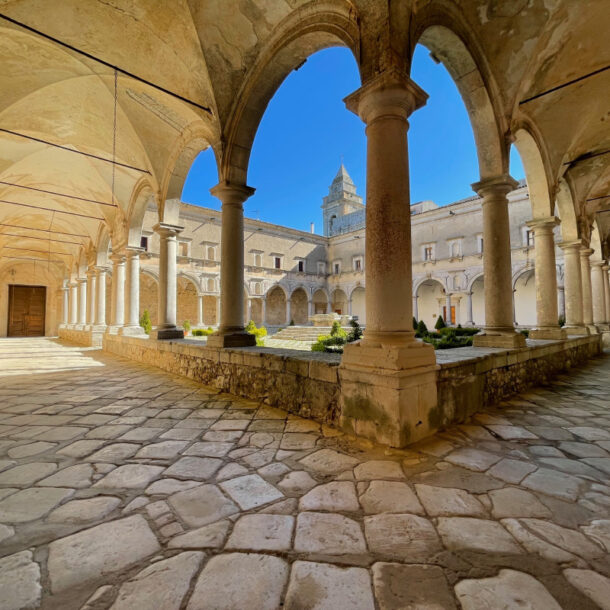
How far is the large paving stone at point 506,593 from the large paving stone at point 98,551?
129 centimetres

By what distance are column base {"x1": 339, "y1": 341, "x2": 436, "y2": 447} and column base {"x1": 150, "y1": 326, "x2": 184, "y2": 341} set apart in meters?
4.98

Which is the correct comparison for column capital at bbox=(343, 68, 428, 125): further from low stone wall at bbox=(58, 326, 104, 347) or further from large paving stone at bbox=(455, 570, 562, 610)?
low stone wall at bbox=(58, 326, 104, 347)

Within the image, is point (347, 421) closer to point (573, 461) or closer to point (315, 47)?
point (573, 461)

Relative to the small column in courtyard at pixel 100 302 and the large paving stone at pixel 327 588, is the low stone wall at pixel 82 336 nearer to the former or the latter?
the small column in courtyard at pixel 100 302

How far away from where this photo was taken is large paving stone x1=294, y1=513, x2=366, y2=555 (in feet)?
4.87

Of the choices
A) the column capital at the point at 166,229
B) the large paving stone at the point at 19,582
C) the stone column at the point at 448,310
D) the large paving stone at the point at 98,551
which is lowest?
the large paving stone at the point at 98,551

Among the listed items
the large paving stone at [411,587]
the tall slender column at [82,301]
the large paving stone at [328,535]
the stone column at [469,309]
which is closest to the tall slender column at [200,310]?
the tall slender column at [82,301]

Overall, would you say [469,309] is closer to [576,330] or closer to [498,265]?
[576,330]

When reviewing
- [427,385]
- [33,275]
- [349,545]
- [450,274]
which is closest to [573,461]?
[427,385]

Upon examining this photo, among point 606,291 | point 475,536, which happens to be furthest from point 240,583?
point 606,291

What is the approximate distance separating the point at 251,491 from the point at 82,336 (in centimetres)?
1500

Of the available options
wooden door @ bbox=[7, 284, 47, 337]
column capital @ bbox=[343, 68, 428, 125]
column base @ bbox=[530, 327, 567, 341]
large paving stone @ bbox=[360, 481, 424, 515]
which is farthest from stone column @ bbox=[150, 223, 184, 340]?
wooden door @ bbox=[7, 284, 47, 337]

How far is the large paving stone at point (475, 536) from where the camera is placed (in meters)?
1.48

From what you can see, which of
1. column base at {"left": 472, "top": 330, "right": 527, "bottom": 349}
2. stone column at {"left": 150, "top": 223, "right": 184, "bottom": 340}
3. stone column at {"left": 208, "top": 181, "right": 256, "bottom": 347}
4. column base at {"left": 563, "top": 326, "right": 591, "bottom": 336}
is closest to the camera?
column base at {"left": 472, "top": 330, "right": 527, "bottom": 349}
